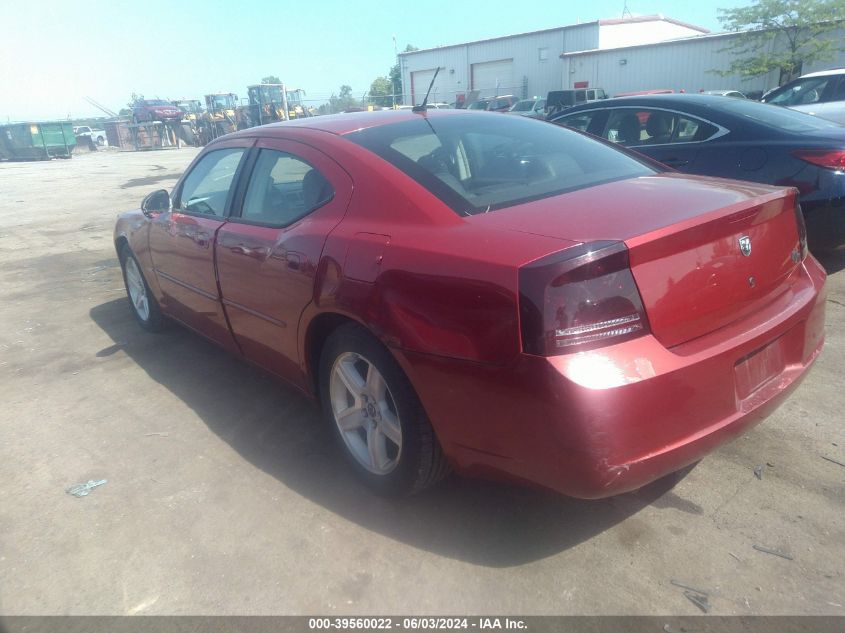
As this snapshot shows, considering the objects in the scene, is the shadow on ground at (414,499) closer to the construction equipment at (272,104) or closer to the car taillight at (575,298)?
the car taillight at (575,298)

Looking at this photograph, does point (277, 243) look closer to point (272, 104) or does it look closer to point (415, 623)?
point (415, 623)

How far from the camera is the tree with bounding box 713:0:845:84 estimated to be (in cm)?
2575

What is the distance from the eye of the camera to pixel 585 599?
7.19 feet

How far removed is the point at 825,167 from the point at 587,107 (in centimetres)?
233

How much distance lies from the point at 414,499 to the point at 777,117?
4.47 metres

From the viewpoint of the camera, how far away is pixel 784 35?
27500 millimetres

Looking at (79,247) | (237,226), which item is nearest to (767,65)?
(79,247)

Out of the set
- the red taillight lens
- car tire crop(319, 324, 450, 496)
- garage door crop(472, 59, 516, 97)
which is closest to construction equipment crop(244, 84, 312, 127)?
garage door crop(472, 59, 516, 97)

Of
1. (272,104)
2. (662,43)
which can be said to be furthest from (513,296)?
(272,104)

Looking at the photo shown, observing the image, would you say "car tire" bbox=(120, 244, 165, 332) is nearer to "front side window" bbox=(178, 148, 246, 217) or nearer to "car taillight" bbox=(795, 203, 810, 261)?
"front side window" bbox=(178, 148, 246, 217)

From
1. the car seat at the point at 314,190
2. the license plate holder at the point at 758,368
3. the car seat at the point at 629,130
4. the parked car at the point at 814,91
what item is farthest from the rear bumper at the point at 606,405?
the parked car at the point at 814,91

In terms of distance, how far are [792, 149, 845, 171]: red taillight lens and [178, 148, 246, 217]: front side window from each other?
398 centimetres

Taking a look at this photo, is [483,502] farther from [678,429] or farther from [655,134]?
[655,134]

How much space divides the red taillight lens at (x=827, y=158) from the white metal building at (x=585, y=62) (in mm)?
27843
